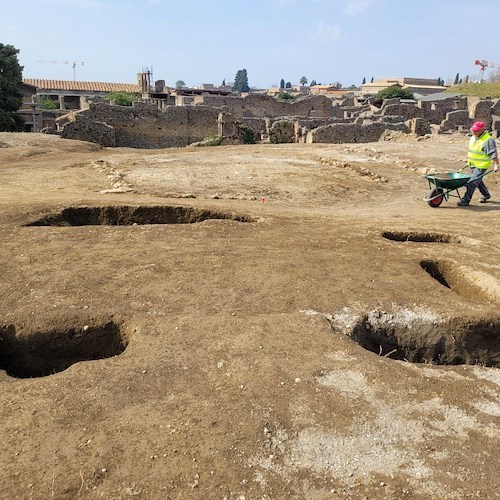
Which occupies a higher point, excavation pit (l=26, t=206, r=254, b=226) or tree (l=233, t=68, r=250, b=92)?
tree (l=233, t=68, r=250, b=92)

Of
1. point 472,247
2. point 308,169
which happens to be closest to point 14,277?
point 472,247

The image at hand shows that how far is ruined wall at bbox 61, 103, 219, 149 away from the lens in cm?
2530

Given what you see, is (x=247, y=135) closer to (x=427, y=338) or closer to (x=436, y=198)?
(x=436, y=198)

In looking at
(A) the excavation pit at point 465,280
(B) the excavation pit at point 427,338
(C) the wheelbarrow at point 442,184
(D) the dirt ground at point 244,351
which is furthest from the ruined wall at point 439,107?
(B) the excavation pit at point 427,338

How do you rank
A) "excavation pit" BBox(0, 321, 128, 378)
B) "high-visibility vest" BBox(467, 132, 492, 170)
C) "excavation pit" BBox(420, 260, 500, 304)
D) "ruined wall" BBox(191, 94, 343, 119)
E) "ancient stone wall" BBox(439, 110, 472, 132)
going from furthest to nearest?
"ruined wall" BBox(191, 94, 343, 119), "ancient stone wall" BBox(439, 110, 472, 132), "high-visibility vest" BBox(467, 132, 492, 170), "excavation pit" BBox(420, 260, 500, 304), "excavation pit" BBox(0, 321, 128, 378)

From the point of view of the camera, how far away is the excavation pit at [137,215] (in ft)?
28.0

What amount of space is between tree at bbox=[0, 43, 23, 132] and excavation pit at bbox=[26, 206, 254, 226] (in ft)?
72.8

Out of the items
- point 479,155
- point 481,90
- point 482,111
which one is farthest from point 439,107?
point 479,155

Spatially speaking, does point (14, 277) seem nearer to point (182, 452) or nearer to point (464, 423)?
point (182, 452)

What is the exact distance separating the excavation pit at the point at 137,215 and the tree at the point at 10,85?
22201 millimetres

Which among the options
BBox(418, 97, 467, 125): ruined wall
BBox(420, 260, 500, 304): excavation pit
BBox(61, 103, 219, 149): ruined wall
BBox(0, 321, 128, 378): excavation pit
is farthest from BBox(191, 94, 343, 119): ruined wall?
BBox(0, 321, 128, 378): excavation pit

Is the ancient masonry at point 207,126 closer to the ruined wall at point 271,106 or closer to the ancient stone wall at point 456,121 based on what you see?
the ancient stone wall at point 456,121

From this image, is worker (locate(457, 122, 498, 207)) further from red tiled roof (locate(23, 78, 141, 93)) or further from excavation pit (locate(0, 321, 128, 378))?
red tiled roof (locate(23, 78, 141, 93))

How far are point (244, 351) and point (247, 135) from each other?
23559 millimetres
